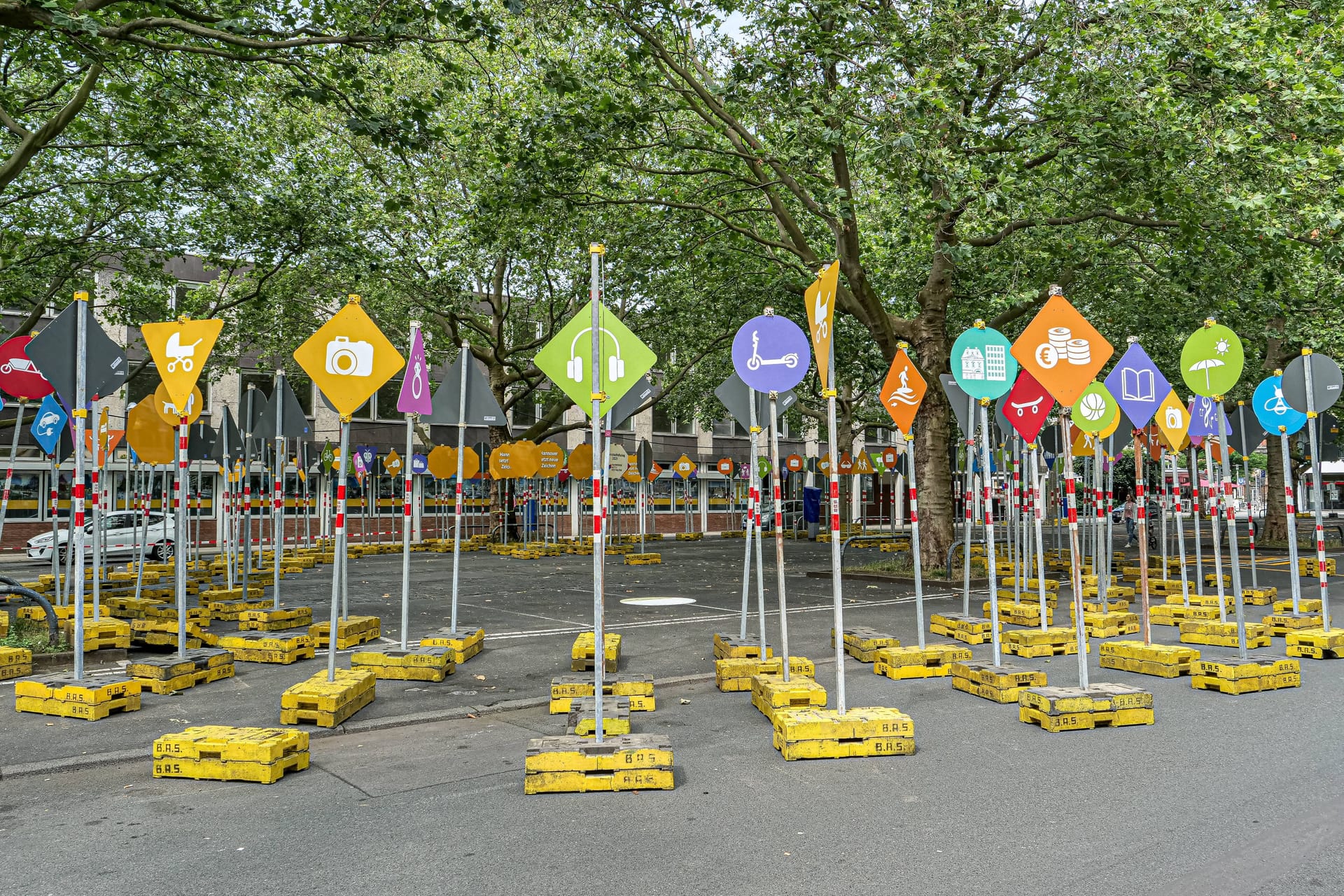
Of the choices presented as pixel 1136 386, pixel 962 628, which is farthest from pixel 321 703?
pixel 1136 386

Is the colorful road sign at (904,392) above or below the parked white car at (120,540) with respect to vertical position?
above

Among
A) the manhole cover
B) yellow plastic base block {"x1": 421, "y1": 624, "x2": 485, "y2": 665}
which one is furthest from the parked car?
yellow plastic base block {"x1": 421, "y1": 624, "x2": 485, "y2": 665}

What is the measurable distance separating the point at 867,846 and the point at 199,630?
8.23m

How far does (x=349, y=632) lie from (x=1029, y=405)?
287 inches

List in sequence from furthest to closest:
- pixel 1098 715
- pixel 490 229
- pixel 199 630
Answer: pixel 490 229, pixel 199 630, pixel 1098 715

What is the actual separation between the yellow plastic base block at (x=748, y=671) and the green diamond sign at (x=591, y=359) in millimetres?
3021

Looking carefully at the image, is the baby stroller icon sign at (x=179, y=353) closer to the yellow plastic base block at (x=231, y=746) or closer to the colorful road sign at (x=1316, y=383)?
the yellow plastic base block at (x=231, y=746)

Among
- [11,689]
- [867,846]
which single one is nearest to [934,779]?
[867,846]

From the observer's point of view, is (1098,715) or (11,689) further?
(11,689)

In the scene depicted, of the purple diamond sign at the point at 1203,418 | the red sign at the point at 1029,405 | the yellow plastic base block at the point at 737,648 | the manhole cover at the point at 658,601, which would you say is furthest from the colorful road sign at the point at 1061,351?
the manhole cover at the point at 658,601

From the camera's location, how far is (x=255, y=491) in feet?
109

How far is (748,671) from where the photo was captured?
7.83 m

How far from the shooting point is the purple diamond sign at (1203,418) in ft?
32.2

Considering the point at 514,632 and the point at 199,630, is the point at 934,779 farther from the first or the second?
the point at 199,630
